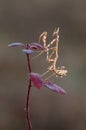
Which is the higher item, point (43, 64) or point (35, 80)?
point (35, 80)

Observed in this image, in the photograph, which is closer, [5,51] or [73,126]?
[73,126]

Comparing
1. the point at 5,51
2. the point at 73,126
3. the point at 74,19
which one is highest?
the point at 74,19

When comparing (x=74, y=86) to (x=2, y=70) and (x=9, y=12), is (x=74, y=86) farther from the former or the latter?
(x=9, y=12)

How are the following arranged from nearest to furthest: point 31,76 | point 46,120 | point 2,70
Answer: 1. point 31,76
2. point 46,120
3. point 2,70

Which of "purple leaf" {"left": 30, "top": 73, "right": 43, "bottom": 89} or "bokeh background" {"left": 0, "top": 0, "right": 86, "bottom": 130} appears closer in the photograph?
"purple leaf" {"left": 30, "top": 73, "right": 43, "bottom": 89}

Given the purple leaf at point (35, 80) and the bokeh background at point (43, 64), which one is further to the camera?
the bokeh background at point (43, 64)

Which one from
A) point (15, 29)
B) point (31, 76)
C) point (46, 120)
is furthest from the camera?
point (15, 29)

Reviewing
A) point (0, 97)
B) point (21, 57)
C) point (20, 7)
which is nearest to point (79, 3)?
point (20, 7)

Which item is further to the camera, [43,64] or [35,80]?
[43,64]
